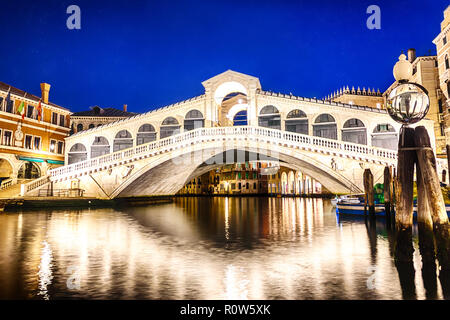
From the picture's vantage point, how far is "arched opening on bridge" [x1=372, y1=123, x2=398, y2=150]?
77.0ft

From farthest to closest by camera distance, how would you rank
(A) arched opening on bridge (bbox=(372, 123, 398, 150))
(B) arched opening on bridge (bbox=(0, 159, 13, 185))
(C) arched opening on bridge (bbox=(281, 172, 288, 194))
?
(C) arched opening on bridge (bbox=(281, 172, 288, 194))
(B) arched opening on bridge (bbox=(0, 159, 13, 185))
(A) arched opening on bridge (bbox=(372, 123, 398, 150))

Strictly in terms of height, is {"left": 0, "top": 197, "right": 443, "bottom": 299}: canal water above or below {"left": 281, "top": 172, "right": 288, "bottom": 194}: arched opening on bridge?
below

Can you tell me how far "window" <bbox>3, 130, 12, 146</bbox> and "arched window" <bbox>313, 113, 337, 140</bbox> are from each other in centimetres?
2312

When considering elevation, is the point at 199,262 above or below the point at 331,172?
below

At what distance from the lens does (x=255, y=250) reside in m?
6.85

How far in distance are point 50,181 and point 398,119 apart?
22885 mm

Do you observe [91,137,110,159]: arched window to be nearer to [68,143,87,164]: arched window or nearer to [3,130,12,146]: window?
[68,143,87,164]: arched window

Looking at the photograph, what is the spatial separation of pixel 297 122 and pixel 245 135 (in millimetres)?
6493

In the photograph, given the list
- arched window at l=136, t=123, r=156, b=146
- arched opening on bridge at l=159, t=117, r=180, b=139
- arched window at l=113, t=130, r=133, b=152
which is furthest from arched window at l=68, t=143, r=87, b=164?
arched opening on bridge at l=159, t=117, r=180, b=139

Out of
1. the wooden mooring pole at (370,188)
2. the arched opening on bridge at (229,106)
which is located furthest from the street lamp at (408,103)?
the arched opening on bridge at (229,106)

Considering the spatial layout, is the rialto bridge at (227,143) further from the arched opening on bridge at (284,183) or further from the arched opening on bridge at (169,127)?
the arched opening on bridge at (284,183)

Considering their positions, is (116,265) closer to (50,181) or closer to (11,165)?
(50,181)
